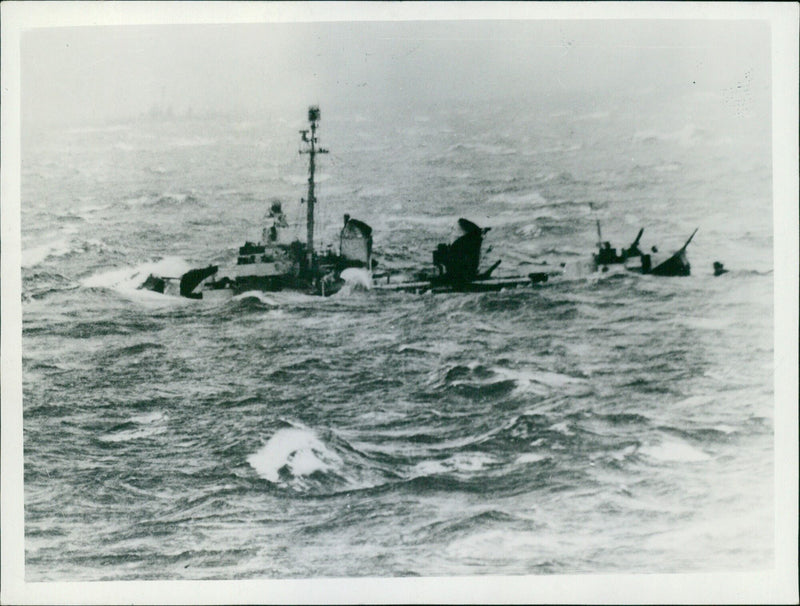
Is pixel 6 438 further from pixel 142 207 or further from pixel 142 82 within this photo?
pixel 142 82

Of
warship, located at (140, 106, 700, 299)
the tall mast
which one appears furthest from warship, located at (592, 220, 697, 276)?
the tall mast

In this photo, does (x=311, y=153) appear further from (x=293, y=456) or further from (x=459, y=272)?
(x=293, y=456)

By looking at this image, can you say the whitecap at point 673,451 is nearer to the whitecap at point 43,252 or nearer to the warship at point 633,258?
the warship at point 633,258

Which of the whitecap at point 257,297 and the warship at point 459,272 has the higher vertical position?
the warship at point 459,272

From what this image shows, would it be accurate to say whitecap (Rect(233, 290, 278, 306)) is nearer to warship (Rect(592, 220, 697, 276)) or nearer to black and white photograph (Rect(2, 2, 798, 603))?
black and white photograph (Rect(2, 2, 798, 603))

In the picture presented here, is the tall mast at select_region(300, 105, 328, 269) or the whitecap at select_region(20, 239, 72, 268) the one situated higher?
the tall mast at select_region(300, 105, 328, 269)

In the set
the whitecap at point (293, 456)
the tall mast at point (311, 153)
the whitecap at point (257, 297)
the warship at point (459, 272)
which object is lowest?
the whitecap at point (293, 456)

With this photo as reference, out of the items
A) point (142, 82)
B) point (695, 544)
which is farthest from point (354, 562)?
point (142, 82)

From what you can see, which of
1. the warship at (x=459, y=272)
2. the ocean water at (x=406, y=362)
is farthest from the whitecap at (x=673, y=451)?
the warship at (x=459, y=272)
